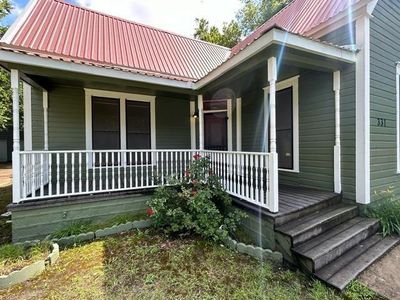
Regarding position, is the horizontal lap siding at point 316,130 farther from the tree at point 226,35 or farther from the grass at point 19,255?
the tree at point 226,35

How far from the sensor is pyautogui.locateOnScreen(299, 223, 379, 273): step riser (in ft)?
9.12

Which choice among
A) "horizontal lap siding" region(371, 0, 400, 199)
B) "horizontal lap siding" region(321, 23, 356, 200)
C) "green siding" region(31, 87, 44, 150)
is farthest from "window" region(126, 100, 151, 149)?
"horizontal lap siding" region(371, 0, 400, 199)

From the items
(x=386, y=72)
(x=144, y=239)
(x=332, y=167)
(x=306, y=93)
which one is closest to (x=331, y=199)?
(x=332, y=167)

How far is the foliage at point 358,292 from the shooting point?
2421 mm

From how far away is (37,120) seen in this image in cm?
559

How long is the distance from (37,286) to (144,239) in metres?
1.59

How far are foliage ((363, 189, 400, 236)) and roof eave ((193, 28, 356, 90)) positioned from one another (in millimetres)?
2653

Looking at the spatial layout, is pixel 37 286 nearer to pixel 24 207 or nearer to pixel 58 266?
pixel 58 266

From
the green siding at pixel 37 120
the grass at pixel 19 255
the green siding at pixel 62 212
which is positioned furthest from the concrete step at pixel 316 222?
the green siding at pixel 37 120

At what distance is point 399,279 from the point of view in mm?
2746

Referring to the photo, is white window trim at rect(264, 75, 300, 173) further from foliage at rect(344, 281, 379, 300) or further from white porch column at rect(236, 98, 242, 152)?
foliage at rect(344, 281, 379, 300)

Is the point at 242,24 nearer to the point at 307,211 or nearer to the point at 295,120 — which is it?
the point at 295,120

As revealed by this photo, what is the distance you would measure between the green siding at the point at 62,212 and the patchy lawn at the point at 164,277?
71 cm

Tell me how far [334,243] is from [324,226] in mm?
383
